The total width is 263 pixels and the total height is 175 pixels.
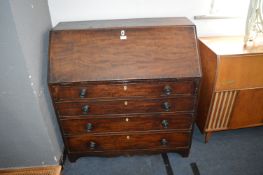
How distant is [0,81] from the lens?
1.41 meters

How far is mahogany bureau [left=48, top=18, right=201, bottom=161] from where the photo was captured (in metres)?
1.51

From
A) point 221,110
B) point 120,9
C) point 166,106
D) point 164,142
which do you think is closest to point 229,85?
point 221,110

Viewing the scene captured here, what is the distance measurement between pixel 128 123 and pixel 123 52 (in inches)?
22.4

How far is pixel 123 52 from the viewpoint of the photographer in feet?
5.09

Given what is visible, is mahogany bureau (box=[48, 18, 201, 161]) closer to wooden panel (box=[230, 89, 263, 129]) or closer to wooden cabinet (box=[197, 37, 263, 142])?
wooden cabinet (box=[197, 37, 263, 142])

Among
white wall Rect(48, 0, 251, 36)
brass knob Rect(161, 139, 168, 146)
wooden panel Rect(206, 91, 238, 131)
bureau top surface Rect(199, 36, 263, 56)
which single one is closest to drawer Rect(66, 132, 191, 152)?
brass knob Rect(161, 139, 168, 146)

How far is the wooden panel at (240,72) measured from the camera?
1.65 metres

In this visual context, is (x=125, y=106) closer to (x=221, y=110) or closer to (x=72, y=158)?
(x=72, y=158)

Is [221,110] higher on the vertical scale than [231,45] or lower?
lower

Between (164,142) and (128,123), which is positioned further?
(164,142)

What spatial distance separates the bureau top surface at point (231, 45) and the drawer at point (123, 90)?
41cm

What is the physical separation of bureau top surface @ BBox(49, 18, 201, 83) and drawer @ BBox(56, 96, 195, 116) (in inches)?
8.2

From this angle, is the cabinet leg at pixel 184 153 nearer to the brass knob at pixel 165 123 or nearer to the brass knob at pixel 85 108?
the brass knob at pixel 165 123

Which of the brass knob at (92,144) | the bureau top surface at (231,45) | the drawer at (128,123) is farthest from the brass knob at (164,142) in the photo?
the bureau top surface at (231,45)
